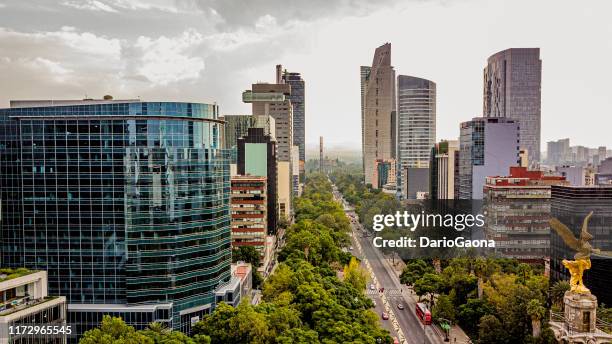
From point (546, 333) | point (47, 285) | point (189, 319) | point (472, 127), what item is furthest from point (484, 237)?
point (47, 285)

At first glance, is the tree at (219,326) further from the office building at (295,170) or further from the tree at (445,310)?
the office building at (295,170)

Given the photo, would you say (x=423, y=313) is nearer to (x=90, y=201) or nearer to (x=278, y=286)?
(x=278, y=286)

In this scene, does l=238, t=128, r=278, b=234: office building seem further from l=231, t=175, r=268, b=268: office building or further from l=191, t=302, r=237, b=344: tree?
l=191, t=302, r=237, b=344: tree

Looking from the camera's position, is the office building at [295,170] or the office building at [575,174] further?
the office building at [295,170]

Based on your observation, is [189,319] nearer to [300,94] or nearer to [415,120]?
[415,120]

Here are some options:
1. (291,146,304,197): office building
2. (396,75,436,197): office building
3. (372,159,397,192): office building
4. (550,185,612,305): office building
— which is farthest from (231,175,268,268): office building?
(372,159,397,192): office building

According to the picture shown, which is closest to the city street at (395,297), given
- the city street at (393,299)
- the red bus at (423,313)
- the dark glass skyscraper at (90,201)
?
the city street at (393,299)

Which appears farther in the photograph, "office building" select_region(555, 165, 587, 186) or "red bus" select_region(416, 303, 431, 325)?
"office building" select_region(555, 165, 587, 186)
